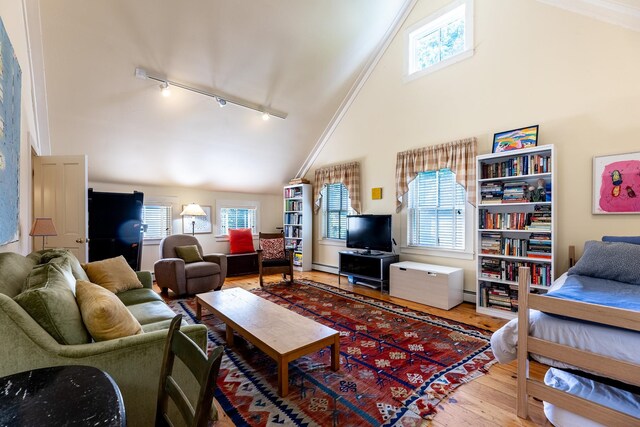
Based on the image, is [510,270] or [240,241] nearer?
[510,270]

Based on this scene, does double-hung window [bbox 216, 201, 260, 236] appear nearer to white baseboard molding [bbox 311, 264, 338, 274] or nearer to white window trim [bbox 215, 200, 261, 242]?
white window trim [bbox 215, 200, 261, 242]

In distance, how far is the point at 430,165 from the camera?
13.2 ft

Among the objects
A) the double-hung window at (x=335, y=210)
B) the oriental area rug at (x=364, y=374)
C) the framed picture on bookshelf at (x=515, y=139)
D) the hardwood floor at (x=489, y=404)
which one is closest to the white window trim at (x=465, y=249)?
the framed picture on bookshelf at (x=515, y=139)

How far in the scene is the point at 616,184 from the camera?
270 centimetres

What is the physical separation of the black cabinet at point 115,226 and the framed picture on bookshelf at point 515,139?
5204 mm

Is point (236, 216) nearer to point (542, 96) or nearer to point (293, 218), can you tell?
point (293, 218)

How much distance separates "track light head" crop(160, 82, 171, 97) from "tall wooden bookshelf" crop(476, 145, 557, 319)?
4.01 meters

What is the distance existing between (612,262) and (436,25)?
368 centimetres

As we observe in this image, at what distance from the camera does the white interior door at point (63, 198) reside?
10.6 ft

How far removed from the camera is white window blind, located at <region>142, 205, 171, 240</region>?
530 centimetres

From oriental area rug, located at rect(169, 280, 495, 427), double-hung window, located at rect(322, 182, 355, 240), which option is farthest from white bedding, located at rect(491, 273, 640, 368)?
double-hung window, located at rect(322, 182, 355, 240)

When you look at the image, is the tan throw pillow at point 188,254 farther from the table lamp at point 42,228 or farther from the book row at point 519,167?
the book row at point 519,167

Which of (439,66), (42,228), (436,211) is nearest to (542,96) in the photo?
(439,66)

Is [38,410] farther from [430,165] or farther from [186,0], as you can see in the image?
[430,165]
